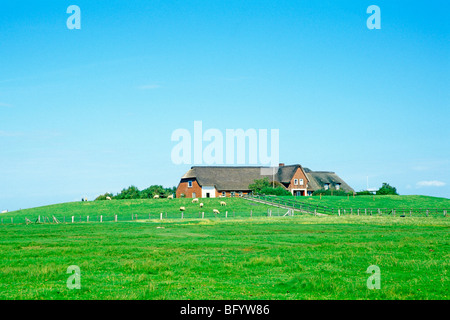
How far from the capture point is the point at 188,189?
130m

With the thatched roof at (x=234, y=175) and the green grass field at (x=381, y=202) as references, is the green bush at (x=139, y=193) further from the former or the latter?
the green grass field at (x=381, y=202)

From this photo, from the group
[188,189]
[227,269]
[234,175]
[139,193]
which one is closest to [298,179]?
[234,175]

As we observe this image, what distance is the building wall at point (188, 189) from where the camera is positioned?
127425 mm

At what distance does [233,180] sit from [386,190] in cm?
4214

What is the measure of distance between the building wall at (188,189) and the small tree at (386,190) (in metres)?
49.6

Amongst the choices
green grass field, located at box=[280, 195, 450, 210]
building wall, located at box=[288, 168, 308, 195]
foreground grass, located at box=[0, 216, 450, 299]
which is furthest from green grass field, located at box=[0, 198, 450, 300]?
building wall, located at box=[288, 168, 308, 195]

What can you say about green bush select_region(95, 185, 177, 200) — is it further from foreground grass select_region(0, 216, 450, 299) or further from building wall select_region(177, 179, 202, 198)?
foreground grass select_region(0, 216, 450, 299)

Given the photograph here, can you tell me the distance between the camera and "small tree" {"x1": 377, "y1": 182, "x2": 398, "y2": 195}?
137 metres

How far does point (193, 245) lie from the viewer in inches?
1366

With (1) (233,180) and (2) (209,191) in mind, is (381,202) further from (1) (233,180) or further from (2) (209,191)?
(2) (209,191)

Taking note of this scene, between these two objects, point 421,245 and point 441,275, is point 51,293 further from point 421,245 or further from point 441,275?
point 421,245

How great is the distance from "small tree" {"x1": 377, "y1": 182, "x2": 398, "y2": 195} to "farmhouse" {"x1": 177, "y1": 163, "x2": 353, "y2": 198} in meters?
17.4

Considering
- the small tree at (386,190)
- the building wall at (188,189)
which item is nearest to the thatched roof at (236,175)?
the building wall at (188,189)
